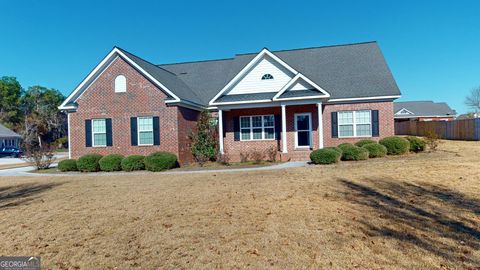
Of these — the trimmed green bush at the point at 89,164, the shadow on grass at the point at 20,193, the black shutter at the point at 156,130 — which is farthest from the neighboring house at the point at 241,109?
the shadow on grass at the point at 20,193

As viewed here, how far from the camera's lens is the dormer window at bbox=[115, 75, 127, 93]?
18994 mm

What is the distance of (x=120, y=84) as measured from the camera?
1906cm

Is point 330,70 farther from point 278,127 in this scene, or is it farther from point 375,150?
point 375,150

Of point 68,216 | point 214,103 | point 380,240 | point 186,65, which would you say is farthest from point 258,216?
point 186,65

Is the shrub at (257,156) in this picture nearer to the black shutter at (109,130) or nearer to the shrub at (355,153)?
the shrub at (355,153)

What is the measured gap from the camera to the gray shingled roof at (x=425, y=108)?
196 feet

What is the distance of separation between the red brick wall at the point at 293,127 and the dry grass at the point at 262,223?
7.69 m

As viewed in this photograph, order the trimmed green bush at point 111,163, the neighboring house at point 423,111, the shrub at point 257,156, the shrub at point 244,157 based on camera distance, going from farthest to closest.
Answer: the neighboring house at point 423,111, the shrub at point 244,157, the shrub at point 257,156, the trimmed green bush at point 111,163

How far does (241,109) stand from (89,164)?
9.49 meters

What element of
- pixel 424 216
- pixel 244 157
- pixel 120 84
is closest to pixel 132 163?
pixel 120 84

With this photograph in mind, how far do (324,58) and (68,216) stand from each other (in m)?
20.6

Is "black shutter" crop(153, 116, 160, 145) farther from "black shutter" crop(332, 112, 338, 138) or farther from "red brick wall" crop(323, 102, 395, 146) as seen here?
"black shutter" crop(332, 112, 338, 138)

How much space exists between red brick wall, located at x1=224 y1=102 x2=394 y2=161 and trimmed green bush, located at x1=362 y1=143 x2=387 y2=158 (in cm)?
249

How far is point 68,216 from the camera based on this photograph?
764 cm
